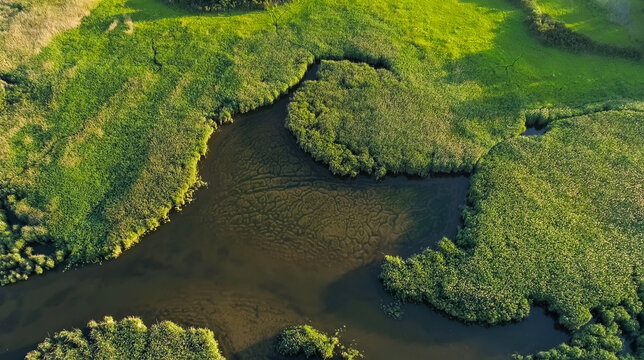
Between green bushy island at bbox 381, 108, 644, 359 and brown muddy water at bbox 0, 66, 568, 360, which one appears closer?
brown muddy water at bbox 0, 66, 568, 360

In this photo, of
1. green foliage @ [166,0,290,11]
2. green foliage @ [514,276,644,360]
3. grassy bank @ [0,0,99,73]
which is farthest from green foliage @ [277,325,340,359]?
grassy bank @ [0,0,99,73]

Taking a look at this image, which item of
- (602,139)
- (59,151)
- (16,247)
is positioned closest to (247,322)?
(16,247)

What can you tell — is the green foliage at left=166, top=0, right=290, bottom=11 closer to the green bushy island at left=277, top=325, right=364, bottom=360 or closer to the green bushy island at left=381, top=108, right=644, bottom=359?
the green bushy island at left=381, top=108, right=644, bottom=359

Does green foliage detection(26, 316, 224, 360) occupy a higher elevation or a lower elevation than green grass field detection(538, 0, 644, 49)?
lower

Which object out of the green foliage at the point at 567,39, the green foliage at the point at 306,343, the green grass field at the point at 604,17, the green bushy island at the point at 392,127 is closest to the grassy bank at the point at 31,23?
the green bushy island at the point at 392,127

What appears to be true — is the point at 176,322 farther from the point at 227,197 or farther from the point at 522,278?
the point at 522,278

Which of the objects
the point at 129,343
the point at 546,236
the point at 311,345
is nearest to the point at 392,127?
the point at 546,236

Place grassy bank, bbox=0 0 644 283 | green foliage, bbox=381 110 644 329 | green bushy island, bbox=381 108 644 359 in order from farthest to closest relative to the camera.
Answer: grassy bank, bbox=0 0 644 283 < green foliage, bbox=381 110 644 329 < green bushy island, bbox=381 108 644 359
